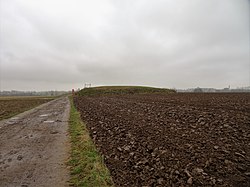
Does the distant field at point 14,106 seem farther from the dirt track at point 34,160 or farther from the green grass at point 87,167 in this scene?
the green grass at point 87,167

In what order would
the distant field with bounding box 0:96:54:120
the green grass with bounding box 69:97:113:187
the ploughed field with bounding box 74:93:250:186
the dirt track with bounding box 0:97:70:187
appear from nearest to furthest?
the ploughed field with bounding box 74:93:250:186
the green grass with bounding box 69:97:113:187
the dirt track with bounding box 0:97:70:187
the distant field with bounding box 0:96:54:120

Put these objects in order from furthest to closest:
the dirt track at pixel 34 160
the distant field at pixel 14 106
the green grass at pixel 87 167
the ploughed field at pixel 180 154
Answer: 1. the distant field at pixel 14 106
2. the dirt track at pixel 34 160
3. the green grass at pixel 87 167
4. the ploughed field at pixel 180 154

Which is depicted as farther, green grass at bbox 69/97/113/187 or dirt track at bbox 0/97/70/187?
dirt track at bbox 0/97/70/187

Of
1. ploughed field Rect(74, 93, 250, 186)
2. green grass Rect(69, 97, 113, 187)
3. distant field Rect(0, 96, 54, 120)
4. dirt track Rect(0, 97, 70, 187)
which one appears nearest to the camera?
ploughed field Rect(74, 93, 250, 186)

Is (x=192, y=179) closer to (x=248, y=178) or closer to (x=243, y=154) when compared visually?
(x=248, y=178)

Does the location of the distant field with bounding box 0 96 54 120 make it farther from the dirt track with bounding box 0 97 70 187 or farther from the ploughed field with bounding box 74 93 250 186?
the ploughed field with bounding box 74 93 250 186

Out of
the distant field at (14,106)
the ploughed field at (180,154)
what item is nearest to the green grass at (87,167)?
the ploughed field at (180,154)

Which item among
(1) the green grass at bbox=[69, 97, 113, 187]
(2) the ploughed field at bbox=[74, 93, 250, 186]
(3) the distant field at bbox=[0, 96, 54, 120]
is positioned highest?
(2) the ploughed field at bbox=[74, 93, 250, 186]

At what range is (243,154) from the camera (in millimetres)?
6469

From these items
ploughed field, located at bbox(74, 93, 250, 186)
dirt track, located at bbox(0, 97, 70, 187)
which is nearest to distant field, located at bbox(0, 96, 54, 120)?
dirt track, located at bbox(0, 97, 70, 187)

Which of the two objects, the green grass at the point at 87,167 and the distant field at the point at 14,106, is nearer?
the green grass at the point at 87,167

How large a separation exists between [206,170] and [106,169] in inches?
111

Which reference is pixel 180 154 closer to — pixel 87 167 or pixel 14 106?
pixel 87 167

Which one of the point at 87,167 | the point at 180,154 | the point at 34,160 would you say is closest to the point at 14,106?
the point at 34,160
